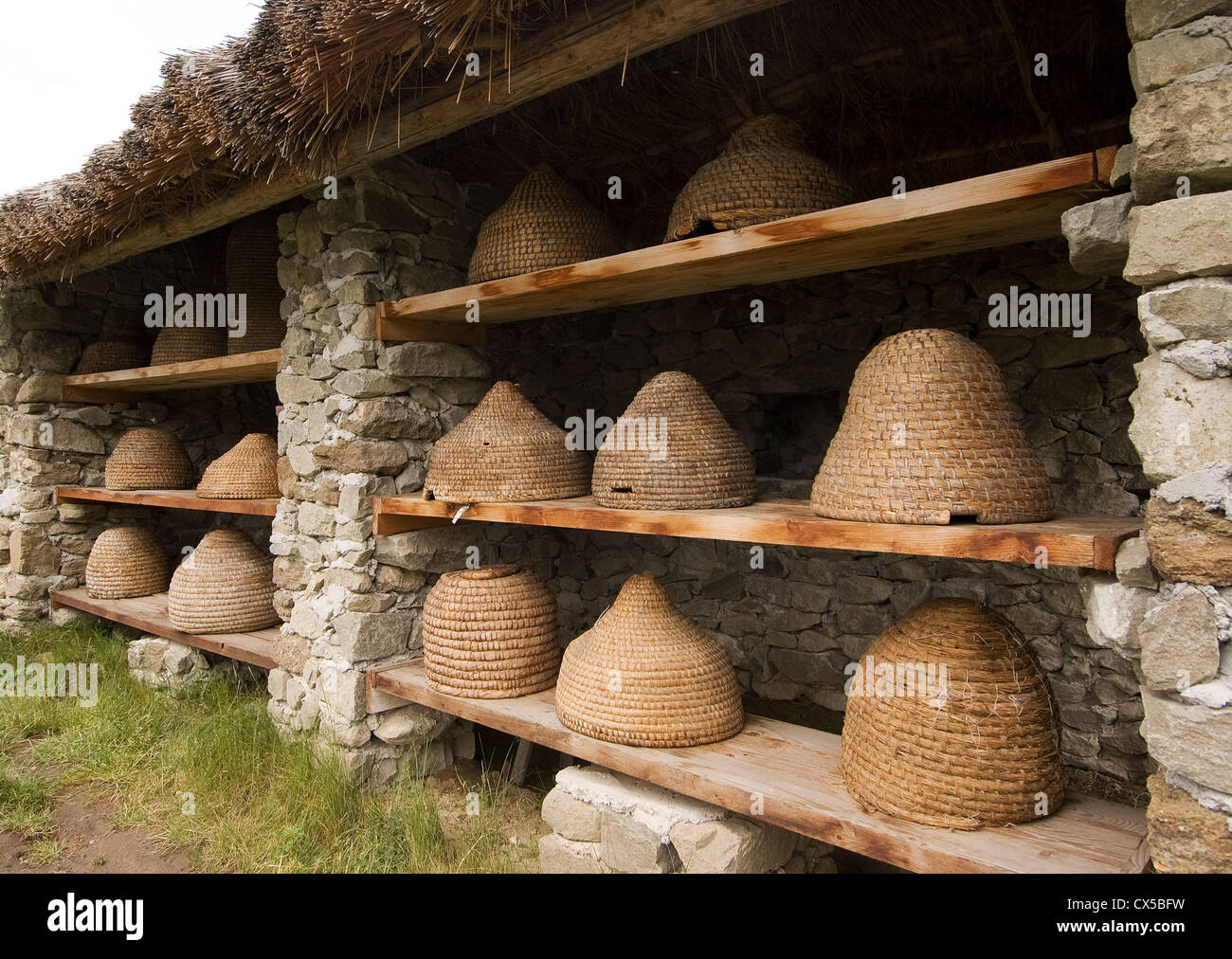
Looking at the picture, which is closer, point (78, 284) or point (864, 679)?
point (864, 679)

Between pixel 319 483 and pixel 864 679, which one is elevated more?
pixel 319 483

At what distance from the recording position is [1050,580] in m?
3.35

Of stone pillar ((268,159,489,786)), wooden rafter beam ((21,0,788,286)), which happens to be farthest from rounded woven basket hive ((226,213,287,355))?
stone pillar ((268,159,489,786))

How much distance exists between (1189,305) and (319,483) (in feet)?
9.82

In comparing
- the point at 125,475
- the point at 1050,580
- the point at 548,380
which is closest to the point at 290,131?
the point at 548,380

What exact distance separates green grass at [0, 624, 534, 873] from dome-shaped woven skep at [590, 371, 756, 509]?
1.37 m

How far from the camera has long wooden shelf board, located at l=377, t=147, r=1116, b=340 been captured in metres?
1.73

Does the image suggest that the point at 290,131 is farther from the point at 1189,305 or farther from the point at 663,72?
the point at 1189,305

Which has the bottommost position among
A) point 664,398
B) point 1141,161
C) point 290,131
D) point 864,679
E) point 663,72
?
point 864,679

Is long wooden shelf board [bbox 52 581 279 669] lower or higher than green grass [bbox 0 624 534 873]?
higher

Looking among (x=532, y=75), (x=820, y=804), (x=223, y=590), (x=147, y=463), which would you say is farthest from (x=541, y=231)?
(x=147, y=463)

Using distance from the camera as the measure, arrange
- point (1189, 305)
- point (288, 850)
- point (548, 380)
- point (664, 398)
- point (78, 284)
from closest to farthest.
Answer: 1. point (1189, 305)
2. point (664, 398)
3. point (288, 850)
4. point (548, 380)
5. point (78, 284)

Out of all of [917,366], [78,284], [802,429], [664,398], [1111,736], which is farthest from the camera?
[78,284]

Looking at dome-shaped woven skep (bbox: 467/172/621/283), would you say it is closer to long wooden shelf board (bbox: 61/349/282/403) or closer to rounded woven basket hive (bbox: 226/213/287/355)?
long wooden shelf board (bbox: 61/349/282/403)
